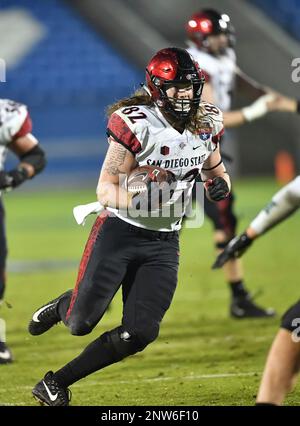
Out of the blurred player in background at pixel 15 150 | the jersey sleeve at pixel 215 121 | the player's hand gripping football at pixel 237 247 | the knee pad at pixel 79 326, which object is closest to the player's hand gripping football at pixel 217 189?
the jersey sleeve at pixel 215 121

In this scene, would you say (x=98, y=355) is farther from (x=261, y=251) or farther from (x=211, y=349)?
(x=261, y=251)

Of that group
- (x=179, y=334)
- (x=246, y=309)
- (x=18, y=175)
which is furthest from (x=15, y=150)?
(x=246, y=309)

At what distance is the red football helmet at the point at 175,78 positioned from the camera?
3.86 m

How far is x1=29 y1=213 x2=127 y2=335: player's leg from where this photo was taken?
154 inches

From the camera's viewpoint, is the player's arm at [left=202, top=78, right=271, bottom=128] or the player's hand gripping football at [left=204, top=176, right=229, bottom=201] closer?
the player's hand gripping football at [left=204, top=176, right=229, bottom=201]

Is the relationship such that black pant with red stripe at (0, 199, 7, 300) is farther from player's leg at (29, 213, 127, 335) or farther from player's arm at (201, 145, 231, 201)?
player's arm at (201, 145, 231, 201)

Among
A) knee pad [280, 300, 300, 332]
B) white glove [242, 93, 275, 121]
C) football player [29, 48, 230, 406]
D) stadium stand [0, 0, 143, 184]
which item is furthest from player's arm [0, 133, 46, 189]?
stadium stand [0, 0, 143, 184]

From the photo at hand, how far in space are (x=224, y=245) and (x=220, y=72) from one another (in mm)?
1143

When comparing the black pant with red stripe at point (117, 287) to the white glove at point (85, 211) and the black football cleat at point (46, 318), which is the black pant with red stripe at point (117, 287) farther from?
the black football cleat at point (46, 318)

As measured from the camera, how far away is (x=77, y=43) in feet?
60.0

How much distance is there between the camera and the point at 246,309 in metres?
6.41

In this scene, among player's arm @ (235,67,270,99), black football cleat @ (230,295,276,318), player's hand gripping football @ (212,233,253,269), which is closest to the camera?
player's hand gripping football @ (212,233,253,269)

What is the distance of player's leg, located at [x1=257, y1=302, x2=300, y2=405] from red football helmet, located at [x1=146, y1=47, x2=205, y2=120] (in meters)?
1.11

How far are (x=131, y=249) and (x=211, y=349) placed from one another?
165 centimetres
